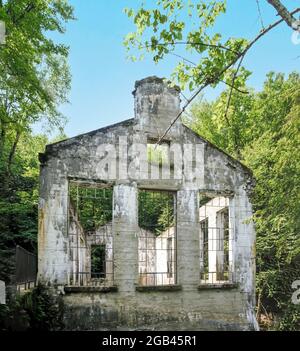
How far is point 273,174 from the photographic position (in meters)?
10.9

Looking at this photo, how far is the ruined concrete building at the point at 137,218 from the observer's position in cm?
1030

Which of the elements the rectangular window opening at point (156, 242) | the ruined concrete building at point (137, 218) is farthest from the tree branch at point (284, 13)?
the rectangular window opening at point (156, 242)

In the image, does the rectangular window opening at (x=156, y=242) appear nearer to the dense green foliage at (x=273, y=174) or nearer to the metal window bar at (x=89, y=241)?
the metal window bar at (x=89, y=241)

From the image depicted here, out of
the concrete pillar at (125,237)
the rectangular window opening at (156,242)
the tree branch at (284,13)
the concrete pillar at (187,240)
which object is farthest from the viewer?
the rectangular window opening at (156,242)

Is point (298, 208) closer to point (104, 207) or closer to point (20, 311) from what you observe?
point (20, 311)

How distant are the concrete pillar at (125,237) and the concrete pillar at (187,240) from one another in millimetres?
1305

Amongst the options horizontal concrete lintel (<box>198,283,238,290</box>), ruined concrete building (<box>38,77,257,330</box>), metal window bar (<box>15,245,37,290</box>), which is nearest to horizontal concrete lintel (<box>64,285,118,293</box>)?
ruined concrete building (<box>38,77,257,330</box>)

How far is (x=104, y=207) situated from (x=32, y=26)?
14878 millimetres

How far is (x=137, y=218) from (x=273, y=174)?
12.7 feet

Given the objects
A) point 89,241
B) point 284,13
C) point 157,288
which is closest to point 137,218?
point 157,288

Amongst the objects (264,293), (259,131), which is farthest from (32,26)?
(264,293)

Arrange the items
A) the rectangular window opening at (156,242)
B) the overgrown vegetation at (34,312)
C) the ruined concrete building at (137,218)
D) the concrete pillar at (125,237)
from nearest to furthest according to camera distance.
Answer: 1. the overgrown vegetation at (34,312)
2. the ruined concrete building at (137,218)
3. the concrete pillar at (125,237)
4. the rectangular window opening at (156,242)

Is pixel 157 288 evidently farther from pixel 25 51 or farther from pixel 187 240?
pixel 25 51
